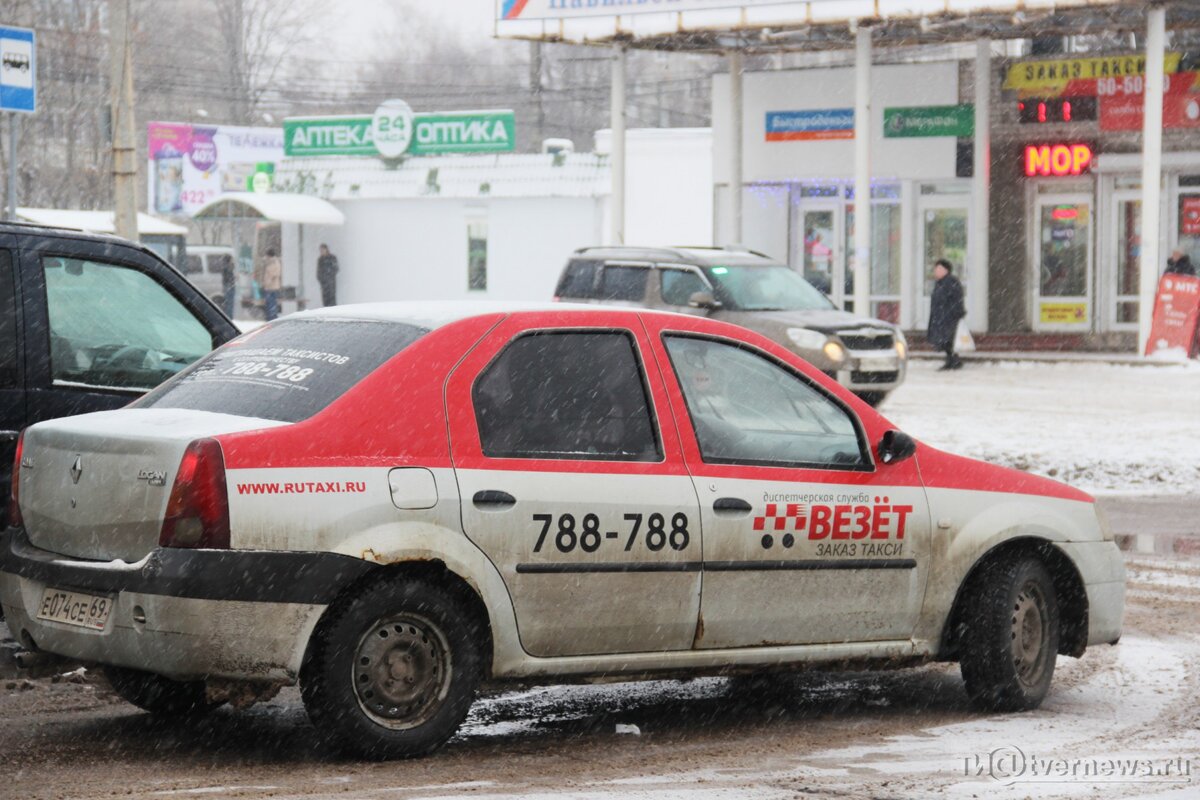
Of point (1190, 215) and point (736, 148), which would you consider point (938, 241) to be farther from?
point (1190, 215)

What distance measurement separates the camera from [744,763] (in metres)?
6.21

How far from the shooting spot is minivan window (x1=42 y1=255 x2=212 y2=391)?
8070 millimetres

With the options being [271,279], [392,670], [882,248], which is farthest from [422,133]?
[392,670]

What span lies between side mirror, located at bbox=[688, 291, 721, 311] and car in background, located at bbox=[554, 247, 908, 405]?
0.05ft

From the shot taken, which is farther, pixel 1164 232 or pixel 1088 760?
pixel 1164 232

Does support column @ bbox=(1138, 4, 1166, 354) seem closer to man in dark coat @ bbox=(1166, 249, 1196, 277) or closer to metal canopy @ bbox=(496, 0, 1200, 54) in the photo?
metal canopy @ bbox=(496, 0, 1200, 54)

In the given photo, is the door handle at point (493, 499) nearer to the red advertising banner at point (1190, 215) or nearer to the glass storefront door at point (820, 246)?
the red advertising banner at point (1190, 215)

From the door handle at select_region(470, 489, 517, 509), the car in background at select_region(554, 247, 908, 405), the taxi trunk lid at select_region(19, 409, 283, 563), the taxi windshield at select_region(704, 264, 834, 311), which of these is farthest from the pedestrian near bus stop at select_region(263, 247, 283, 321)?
the door handle at select_region(470, 489, 517, 509)

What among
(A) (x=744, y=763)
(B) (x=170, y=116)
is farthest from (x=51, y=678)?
(B) (x=170, y=116)

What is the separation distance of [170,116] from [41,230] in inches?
3279

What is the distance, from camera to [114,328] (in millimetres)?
8289

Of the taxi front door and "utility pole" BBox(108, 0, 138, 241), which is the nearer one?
the taxi front door

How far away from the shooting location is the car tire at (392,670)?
19.3 feet

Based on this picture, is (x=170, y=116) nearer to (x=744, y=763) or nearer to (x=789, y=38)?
(x=789, y=38)
